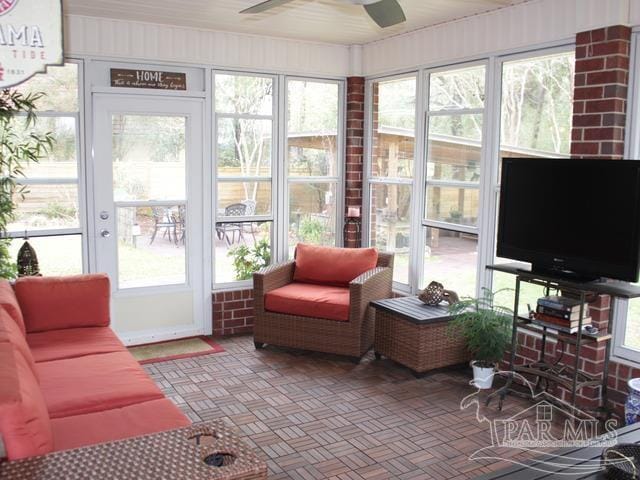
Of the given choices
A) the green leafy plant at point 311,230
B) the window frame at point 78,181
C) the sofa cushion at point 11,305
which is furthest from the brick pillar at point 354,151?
the sofa cushion at point 11,305

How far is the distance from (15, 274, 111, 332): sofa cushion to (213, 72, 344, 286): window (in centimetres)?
162

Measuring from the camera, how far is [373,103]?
589cm

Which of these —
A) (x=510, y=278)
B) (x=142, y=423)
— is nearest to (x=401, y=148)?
(x=510, y=278)

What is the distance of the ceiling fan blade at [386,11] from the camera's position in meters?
3.19

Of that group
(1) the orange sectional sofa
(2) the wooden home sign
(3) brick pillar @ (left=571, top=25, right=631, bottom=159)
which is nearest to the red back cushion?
(2) the wooden home sign

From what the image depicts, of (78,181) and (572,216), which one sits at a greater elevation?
(78,181)

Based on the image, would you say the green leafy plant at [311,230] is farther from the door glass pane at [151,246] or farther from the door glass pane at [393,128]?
the door glass pane at [151,246]

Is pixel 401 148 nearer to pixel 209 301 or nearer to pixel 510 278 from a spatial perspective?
pixel 510 278

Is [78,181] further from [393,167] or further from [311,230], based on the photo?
[393,167]

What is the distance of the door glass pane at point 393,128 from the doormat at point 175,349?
2.19 meters

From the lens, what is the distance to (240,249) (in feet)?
18.6

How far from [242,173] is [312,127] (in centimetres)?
82

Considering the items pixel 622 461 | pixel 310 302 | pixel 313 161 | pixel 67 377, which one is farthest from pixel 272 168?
pixel 622 461

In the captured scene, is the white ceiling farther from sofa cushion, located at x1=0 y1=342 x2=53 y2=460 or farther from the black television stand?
sofa cushion, located at x1=0 y1=342 x2=53 y2=460
